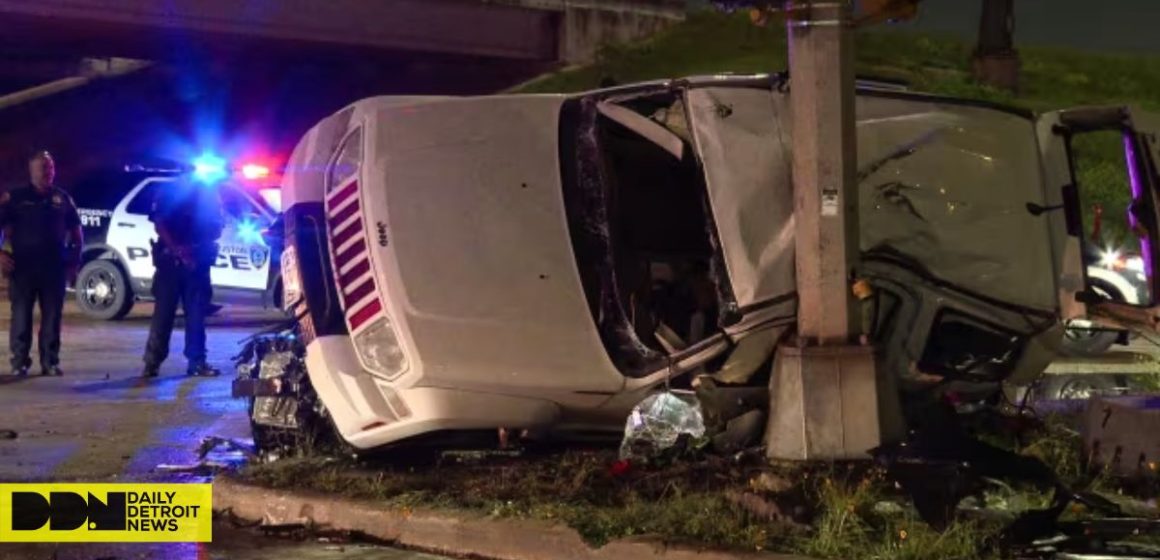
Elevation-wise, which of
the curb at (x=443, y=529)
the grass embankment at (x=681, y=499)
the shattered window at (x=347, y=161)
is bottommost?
the curb at (x=443, y=529)

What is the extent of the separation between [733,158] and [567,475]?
1.60 metres

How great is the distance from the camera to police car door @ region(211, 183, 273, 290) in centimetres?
1602

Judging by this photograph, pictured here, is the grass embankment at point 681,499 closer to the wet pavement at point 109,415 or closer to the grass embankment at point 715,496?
the grass embankment at point 715,496

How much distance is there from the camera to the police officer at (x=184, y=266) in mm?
11469

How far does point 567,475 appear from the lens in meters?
6.51

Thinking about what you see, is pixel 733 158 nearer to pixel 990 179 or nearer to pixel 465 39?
pixel 990 179

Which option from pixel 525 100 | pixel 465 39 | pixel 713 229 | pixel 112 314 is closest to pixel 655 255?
pixel 713 229

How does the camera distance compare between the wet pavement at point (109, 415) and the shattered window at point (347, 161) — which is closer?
the shattered window at point (347, 161)

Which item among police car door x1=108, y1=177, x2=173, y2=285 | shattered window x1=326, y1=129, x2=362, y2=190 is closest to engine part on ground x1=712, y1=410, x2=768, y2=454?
shattered window x1=326, y1=129, x2=362, y2=190

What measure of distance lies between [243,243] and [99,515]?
10107 millimetres

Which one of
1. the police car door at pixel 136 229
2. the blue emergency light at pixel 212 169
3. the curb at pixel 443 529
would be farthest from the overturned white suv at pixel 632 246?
the police car door at pixel 136 229

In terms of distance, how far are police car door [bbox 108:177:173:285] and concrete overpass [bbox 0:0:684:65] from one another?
12211 millimetres

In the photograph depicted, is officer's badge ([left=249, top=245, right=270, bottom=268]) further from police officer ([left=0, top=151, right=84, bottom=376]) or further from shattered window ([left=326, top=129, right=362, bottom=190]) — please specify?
shattered window ([left=326, top=129, right=362, bottom=190])

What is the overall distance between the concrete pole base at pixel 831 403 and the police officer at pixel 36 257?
723 cm
